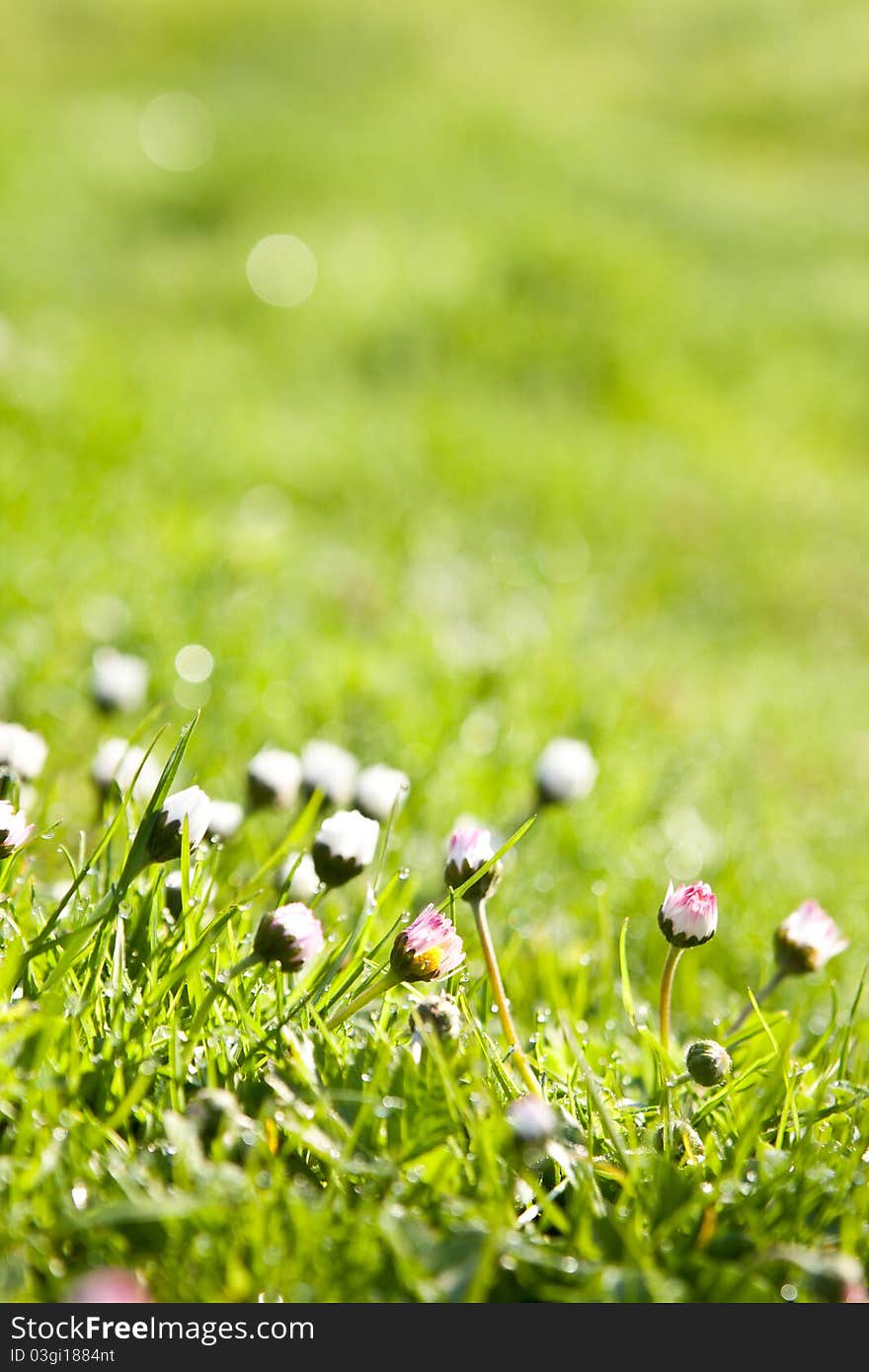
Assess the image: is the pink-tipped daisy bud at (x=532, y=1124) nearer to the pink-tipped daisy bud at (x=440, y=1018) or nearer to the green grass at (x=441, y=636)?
the green grass at (x=441, y=636)

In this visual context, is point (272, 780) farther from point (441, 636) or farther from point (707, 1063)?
point (441, 636)

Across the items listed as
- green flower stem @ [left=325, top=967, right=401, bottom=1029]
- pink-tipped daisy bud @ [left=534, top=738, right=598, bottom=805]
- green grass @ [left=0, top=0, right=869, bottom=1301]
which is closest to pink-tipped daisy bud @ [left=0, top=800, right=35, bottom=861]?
green grass @ [left=0, top=0, right=869, bottom=1301]

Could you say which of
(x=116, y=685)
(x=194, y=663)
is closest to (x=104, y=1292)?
(x=116, y=685)

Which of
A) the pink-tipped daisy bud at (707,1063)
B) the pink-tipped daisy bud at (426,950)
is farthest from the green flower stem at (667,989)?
the pink-tipped daisy bud at (426,950)
